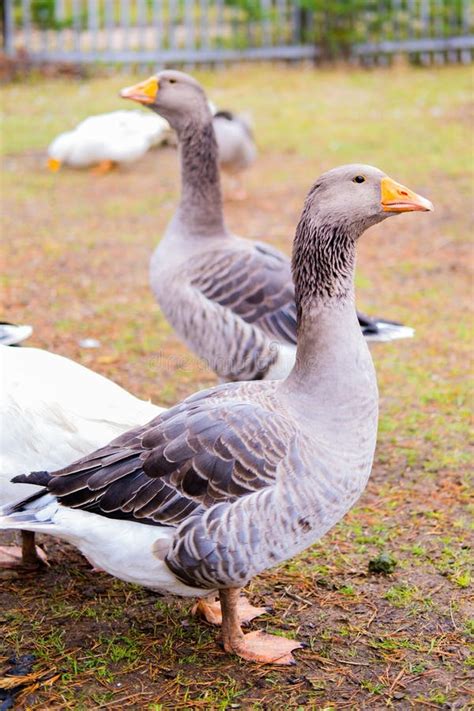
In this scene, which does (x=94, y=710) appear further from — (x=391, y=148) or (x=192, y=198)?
(x=391, y=148)

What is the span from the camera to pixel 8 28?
49.1 ft

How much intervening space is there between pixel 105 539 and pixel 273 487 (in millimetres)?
557

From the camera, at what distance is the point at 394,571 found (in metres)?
3.66

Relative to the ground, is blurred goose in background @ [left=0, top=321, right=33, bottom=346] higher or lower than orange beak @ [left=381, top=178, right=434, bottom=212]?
lower

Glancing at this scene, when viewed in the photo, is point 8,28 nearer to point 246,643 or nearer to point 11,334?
point 11,334

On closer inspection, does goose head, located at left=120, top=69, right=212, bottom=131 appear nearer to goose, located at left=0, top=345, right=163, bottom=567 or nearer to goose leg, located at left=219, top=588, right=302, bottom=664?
goose, located at left=0, top=345, right=163, bottom=567

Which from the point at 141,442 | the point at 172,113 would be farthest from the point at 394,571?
the point at 172,113

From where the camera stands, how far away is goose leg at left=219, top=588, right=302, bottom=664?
3.09 metres

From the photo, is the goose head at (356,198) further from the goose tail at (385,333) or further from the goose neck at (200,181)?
the goose neck at (200,181)

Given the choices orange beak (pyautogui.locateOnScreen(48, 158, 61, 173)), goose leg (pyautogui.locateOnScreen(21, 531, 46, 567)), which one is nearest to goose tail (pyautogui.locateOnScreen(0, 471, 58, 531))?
goose leg (pyautogui.locateOnScreen(21, 531, 46, 567))

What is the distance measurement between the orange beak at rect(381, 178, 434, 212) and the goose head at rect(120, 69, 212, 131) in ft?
7.30

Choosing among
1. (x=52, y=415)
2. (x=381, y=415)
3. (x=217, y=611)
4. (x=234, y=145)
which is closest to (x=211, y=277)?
(x=381, y=415)

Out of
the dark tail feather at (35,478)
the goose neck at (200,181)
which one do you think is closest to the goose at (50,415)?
the dark tail feather at (35,478)

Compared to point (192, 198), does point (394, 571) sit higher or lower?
lower
